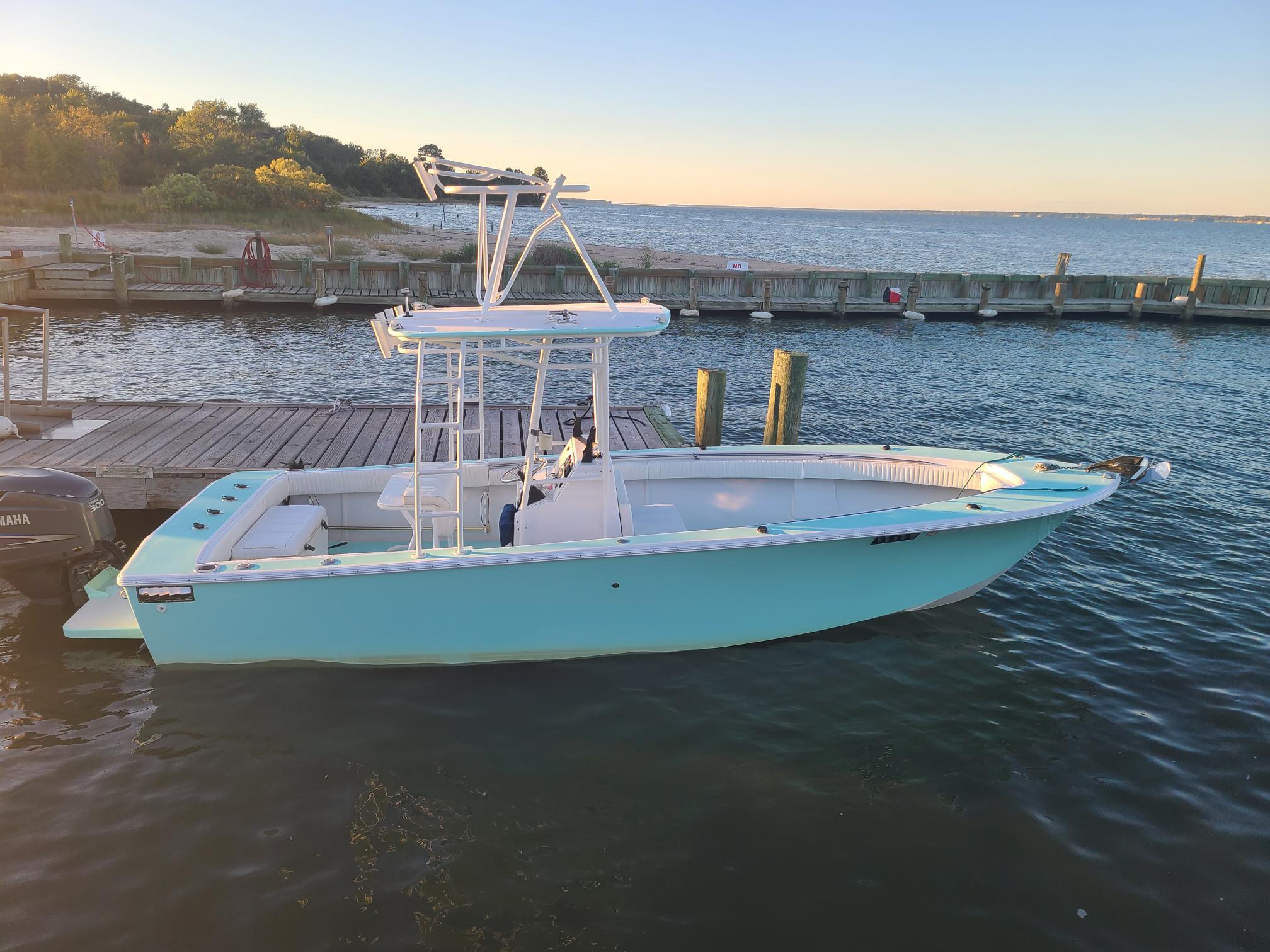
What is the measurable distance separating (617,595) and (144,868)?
341 cm

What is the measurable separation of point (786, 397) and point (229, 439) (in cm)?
704

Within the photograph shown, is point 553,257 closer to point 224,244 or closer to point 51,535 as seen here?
point 224,244

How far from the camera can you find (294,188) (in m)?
45.5

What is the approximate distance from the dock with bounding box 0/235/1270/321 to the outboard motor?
1753cm

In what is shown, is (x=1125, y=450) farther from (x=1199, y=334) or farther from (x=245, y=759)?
(x=1199, y=334)

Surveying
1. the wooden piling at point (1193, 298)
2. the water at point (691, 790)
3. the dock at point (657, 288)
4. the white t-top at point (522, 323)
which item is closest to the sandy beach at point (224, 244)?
the dock at point (657, 288)

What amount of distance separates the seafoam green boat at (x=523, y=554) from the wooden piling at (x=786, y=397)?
10.3ft

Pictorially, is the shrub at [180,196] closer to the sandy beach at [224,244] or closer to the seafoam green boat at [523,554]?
the sandy beach at [224,244]

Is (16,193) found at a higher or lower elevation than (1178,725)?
higher

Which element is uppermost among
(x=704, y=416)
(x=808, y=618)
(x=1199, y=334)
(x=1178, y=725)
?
(x=1199, y=334)

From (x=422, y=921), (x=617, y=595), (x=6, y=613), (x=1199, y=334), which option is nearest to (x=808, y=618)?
(x=617, y=595)

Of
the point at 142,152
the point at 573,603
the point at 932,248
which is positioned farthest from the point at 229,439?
the point at 932,248

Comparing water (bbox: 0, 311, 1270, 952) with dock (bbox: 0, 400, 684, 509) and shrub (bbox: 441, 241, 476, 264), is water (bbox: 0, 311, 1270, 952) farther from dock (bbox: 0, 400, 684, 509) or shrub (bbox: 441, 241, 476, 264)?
shrub (bbox: 441, 241, 476, 264)

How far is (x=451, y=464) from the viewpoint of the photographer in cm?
646
